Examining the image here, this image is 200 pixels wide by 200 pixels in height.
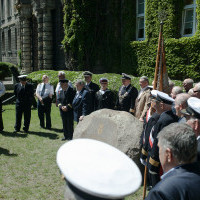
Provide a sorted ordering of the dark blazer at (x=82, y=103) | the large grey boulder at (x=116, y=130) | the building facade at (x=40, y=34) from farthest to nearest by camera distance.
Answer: the building facade at (x=40, y=34)
the dark blazer at (x=82, y=103)
the large grey boulder at (x=116, y=130)

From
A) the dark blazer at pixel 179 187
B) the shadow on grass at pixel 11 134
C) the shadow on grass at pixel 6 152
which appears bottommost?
the shadow on grass at pixel 11 134

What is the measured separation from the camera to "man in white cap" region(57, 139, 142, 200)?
146cm

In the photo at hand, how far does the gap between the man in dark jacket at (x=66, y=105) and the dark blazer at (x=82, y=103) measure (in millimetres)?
474

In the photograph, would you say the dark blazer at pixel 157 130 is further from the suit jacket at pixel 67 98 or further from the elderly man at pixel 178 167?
the suit jacket at pixel 67 98

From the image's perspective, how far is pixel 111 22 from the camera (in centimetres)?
1641

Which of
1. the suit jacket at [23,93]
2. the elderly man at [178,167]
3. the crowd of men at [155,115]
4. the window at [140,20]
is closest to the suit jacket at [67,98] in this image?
the crowd of men at [155,115]

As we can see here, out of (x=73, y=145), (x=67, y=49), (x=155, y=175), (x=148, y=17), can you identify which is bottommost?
(x=155, y=175)

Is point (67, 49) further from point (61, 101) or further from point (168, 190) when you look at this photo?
point (168, 190)

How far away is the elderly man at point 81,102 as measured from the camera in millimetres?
7758

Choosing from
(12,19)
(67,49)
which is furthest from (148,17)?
(12,19)

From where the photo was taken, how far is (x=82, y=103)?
786cm

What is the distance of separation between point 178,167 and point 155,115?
2.44m

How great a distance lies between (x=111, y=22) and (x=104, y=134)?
1186 cm

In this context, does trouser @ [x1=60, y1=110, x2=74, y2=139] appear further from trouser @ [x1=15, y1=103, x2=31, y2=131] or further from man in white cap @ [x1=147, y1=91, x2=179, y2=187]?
man in white cap @ [x1=147, y1=91, x2=179, y2=187]
